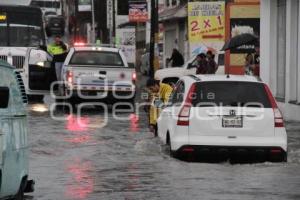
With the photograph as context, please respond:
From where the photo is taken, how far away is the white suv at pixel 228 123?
13.8 m

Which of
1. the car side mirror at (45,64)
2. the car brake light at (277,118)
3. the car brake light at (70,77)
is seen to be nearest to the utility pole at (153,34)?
the car side mirror at (45,64)

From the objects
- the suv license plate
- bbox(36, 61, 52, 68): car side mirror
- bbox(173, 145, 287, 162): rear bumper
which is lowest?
bbox(173, 145, 287, 162): rear bumper

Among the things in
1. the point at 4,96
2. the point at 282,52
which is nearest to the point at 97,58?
the point at 282,52

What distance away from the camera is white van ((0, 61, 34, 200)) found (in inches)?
343

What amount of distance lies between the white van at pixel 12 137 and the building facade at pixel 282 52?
12805 millimetres

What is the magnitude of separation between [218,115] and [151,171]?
149 cm

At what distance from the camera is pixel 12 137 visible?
9148mm

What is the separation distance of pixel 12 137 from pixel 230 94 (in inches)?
219

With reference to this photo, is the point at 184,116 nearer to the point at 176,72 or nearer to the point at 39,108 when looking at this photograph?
the point at 39,108

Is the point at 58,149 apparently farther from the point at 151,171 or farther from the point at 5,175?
the point at 5,175

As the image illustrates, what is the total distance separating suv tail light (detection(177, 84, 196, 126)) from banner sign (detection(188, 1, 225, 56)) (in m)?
18.7

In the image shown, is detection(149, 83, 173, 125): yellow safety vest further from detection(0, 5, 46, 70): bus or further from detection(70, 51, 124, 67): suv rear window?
detection(0, 5, 46, 70): bus

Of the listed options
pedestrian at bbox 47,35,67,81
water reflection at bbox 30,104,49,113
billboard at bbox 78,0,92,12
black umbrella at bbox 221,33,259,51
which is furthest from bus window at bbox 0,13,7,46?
billboard at bbox 78,0,92,12

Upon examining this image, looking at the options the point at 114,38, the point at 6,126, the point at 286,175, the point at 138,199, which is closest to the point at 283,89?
the point at 286,175
